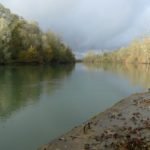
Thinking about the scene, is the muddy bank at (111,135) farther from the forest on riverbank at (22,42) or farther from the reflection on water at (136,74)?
the forest on riverbank at (22,42)

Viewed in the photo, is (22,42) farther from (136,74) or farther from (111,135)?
(111,135)

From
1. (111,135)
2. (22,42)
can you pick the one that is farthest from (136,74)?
(111,135)

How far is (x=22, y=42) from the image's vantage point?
→ 88.0m

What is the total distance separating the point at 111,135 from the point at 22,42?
77443 mm

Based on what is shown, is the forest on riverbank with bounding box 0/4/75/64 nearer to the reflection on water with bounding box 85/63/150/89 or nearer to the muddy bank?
the reflection on water with bounding box 85/63/150/89

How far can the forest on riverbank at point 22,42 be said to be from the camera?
7575 cm

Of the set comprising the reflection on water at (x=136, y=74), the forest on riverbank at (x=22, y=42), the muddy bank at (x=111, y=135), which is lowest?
the reflection on water at (x=136, y=74)

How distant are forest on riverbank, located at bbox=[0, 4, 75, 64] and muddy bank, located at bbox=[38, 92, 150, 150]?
2382 inches

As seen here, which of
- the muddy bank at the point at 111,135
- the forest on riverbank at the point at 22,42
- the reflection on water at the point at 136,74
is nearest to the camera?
the muddy bank at the point at 111,135

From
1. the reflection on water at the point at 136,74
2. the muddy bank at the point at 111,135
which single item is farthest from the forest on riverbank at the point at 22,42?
the muddy bank at the point at 111,135

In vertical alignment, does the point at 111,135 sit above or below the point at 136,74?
above

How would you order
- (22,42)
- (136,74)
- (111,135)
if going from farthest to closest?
(22,42)
(136,74)
(111,135)

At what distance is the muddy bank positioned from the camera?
11.3 meters

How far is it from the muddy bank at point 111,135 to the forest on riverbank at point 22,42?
6051 cm
